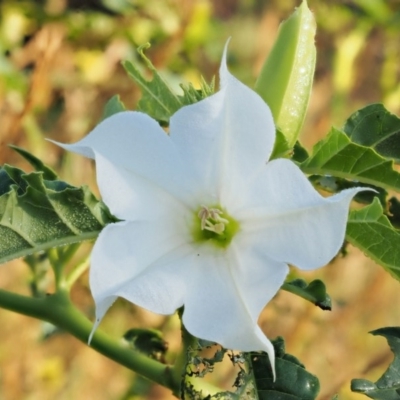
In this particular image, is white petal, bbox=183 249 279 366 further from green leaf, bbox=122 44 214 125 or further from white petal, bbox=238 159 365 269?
green leaf, bbox=122 44 214 125

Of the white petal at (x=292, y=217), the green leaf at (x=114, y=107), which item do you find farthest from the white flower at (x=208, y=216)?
the green leaf at (x=114, y=107)

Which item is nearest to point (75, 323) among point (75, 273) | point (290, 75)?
point (75, 273)

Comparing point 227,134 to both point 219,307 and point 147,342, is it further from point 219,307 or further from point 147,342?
point 147,342

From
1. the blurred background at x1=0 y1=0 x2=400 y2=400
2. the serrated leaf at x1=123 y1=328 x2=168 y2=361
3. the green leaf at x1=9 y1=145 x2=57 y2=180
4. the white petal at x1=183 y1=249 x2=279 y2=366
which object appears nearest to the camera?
the white petal at x1=183 y1=249 x2=279 y2=366

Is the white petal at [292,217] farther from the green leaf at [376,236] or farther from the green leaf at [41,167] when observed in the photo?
the green leaf at [41,167]

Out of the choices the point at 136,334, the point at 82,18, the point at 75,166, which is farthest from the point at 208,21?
the point at 136,334

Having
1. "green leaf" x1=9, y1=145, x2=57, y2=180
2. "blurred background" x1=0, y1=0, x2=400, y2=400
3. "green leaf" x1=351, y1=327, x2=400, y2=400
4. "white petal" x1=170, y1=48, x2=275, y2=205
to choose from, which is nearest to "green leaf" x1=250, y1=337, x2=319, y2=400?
"green leaf" x1=351, y1=327, x2=400, y2=400
